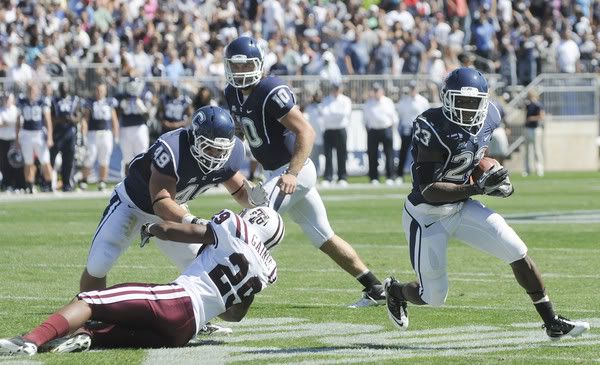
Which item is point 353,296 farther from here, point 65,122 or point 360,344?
point 65,122

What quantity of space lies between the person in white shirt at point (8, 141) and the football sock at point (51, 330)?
15.1 meters

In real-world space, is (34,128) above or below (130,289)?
below

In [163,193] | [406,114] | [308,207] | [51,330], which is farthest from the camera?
[406,114]

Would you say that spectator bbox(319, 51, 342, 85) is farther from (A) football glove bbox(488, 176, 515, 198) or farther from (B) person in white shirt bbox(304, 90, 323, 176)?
(A) football glove bbox(488, 176, 515, 198)

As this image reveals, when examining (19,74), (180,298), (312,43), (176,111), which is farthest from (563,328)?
(312,43)

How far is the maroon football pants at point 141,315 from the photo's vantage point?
6.61 metres

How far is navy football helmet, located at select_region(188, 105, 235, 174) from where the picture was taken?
716 cm

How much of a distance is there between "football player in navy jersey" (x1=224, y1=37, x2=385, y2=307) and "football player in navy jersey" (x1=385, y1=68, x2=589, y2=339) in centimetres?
151

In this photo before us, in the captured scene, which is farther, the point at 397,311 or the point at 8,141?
the point at 8,141

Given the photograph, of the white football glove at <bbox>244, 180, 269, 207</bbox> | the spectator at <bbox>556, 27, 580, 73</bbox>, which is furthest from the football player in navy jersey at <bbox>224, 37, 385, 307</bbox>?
the spectator at <bbox>556, 27, 580, 73</bbox>

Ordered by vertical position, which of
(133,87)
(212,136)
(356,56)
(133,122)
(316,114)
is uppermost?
(212,136)

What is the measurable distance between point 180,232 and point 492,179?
1620mm

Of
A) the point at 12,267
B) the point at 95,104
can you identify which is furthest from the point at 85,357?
the point at 95,104

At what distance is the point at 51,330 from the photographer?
21.3 ft
